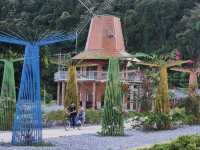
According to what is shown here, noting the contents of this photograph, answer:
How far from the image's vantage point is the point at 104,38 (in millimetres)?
16109

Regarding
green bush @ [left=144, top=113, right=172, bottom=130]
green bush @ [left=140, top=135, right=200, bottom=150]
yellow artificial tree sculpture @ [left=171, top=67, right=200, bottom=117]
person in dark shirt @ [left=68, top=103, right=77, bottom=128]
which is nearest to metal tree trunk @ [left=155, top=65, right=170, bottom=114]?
green bush @ [left=144, top=113, right=172, bottom=130]

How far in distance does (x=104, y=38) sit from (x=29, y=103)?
173 inches

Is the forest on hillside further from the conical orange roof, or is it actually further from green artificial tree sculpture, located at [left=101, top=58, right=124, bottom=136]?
green artificial tree sculpture, located at [left=101, top=58, right=124, bottom=136]

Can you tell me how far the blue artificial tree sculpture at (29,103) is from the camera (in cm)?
1230

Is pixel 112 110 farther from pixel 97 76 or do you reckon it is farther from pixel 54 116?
pixel 97 76

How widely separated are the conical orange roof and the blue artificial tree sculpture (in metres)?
3.54

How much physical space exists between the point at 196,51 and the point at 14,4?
758 inches

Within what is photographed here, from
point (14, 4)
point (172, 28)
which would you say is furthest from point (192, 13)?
point (14, 4)

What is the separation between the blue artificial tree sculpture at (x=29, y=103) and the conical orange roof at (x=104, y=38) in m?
3.54

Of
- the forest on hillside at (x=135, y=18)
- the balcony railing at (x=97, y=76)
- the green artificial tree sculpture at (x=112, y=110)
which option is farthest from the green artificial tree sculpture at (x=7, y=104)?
the forest on hillside at (x=135, y=18)

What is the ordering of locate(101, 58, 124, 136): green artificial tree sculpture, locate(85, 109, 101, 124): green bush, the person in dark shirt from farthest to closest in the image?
locate(85, 109, 101, 124): green bush < the person in dark shirt < locate(101, 58, 124, 136): green artificial tree sculpture

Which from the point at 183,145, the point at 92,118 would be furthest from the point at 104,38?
the point at 92,118

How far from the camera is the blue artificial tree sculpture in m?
12.3

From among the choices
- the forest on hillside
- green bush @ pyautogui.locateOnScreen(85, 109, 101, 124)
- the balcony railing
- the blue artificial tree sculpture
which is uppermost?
the forest on hillside
